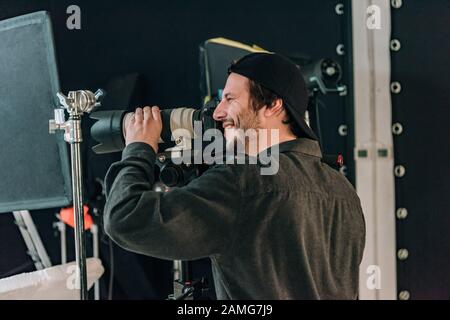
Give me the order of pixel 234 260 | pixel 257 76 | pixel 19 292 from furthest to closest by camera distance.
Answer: pixel 19 292
pixel 257 76
pixel 234 260

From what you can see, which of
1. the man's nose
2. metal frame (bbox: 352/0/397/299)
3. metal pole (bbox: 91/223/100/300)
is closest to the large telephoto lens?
A: the man's nose

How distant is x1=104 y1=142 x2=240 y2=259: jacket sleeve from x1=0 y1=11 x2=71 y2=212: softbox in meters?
0.16

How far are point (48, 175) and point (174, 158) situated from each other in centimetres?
27

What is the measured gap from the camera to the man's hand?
1.03 metres

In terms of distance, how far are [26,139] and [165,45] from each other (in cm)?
91

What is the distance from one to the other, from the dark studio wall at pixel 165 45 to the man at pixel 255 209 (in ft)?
2.53

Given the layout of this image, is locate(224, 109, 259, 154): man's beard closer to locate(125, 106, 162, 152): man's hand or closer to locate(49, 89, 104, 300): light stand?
locate(125, 106, 162, 152): man's hand

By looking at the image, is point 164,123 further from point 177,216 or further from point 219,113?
point 177,216

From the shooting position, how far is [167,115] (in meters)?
1.08

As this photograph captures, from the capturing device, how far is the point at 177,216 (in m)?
Answer: 0.87

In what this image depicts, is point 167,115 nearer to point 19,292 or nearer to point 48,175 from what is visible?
point 48,175

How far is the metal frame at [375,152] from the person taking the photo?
178 centimetres

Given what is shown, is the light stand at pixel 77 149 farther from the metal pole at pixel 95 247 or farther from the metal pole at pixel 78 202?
the metal pole at pixel 95 247
